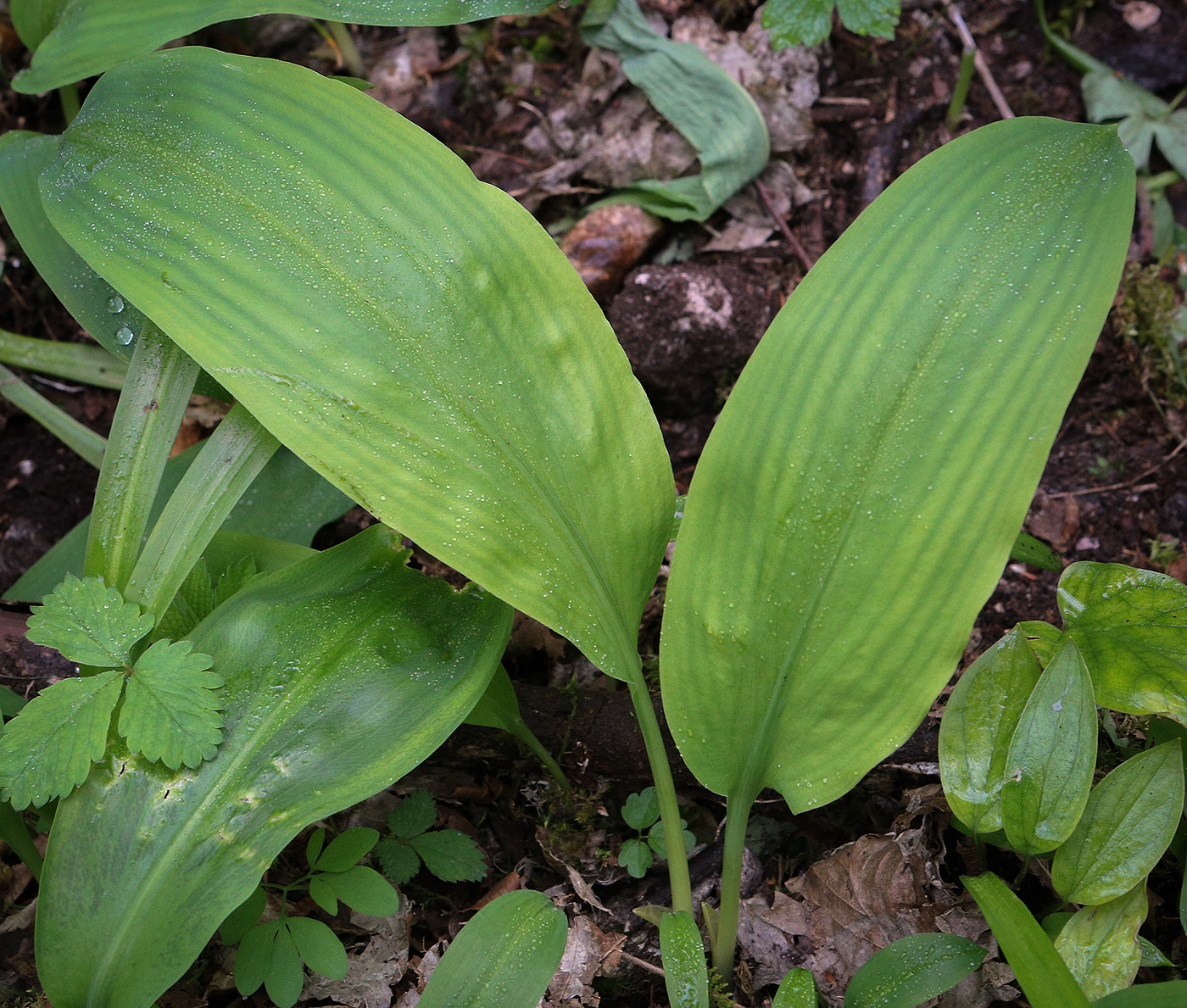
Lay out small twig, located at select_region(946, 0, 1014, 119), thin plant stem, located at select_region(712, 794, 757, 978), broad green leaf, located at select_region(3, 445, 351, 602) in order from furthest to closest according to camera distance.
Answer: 1. small twig, located at select_region(946, 0, 1014, 119)
2. broad green leaf, located at select_region(3, 445, 351, 602)
3. thin plant stem, located at select_region(712, 794, 757, 978)

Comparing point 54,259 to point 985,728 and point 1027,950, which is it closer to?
point 985,728

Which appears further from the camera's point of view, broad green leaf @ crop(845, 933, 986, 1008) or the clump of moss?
the clump of moss

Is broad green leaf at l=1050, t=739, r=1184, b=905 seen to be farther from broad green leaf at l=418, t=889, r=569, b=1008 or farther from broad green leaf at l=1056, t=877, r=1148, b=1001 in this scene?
broad green leaf at l=418, t=889, r=569, b=1008

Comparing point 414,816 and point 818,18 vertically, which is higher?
point 818,18

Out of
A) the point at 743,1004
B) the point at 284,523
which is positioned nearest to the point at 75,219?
the point at 284,523

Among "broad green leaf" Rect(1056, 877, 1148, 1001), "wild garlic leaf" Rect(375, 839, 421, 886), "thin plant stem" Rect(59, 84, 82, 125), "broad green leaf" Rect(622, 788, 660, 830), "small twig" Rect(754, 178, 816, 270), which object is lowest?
"wild garlic leaf" Rect(375, 839, 421, 886)

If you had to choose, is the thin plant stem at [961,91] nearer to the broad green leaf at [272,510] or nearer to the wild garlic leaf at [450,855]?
the broad green leaf at [272,510]

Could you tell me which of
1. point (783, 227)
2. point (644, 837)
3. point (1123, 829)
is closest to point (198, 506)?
point (644, 837)

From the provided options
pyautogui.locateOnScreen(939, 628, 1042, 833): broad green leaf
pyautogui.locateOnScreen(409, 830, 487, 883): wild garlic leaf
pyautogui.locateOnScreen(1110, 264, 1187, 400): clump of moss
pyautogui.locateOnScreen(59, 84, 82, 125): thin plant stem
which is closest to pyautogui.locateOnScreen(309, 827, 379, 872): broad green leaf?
pyautogui.locateOnScreen(409, 830, 487, 883): wild garlic leaf

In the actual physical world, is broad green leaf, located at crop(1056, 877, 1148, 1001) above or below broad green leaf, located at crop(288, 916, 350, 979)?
above
